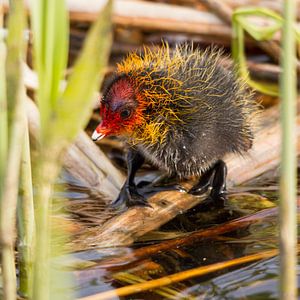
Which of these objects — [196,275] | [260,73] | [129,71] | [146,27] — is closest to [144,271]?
[196,275]

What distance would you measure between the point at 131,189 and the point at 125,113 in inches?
16.6

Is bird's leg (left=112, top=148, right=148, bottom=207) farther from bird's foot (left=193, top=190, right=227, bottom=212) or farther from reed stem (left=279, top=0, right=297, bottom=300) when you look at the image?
reed stem (left=279, top=0, right=297, bottom=300)

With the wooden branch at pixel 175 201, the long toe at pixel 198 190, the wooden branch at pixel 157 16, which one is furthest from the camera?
the wooden branch at pixel 157 16

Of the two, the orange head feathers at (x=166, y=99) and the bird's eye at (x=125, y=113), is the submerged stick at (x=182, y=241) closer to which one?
the orange head feathers at (x=166, y=99)

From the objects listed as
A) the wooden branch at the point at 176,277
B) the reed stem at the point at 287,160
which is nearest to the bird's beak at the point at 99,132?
the wooden branch at the point at 176,277

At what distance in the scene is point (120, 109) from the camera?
3.22 m

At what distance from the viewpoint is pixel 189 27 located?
5082mm

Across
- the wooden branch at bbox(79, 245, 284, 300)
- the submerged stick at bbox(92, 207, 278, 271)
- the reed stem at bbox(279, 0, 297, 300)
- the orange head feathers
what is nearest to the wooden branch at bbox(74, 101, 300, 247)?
the submerged stick at bbox(92, 207, 278, 271)

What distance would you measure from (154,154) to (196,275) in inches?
37.1

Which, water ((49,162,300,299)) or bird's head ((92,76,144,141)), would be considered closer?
water ((49,162,300,299))

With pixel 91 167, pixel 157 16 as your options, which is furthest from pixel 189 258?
pixel 157 16

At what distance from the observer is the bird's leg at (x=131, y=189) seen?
132 inches

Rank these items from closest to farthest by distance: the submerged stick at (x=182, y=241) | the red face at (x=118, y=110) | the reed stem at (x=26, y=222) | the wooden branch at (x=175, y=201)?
the reed stem at (x=26, y=222) < the submerged stick at (x=182, y=241) < the wooden branch at (x=175, y=201) < the red face at (x=118, y=110)

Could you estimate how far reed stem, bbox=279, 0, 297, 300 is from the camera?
64.9 inches
